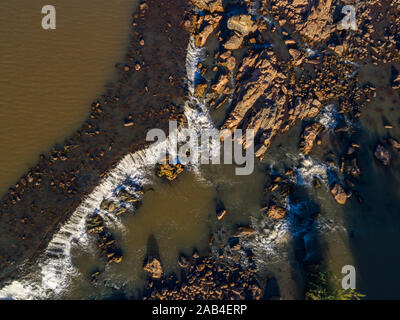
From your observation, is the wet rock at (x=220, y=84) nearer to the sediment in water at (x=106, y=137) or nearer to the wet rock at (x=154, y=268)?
the sediment in water at (x=106, y=137)

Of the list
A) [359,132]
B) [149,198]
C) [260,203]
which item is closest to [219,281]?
[260,203]

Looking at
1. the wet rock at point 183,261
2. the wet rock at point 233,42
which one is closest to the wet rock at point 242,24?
the wet rock at point 233,42

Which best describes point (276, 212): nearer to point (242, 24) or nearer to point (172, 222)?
point (172, 222)

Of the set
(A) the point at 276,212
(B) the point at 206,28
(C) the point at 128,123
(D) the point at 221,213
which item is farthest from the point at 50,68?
(A) the point at 276,212

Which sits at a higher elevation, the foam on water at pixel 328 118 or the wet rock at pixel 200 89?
the wet rock at pixel 200 89

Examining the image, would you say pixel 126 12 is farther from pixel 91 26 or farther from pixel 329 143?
pixel 329 143

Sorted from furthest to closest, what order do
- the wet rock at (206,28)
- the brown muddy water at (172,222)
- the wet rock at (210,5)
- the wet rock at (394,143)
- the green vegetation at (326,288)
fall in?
the wet rock at (210,5), the wet rock at (206,28), the wet rock at (394,143), the brown muddy water at (172,222), the green vegetation at (326,288)
